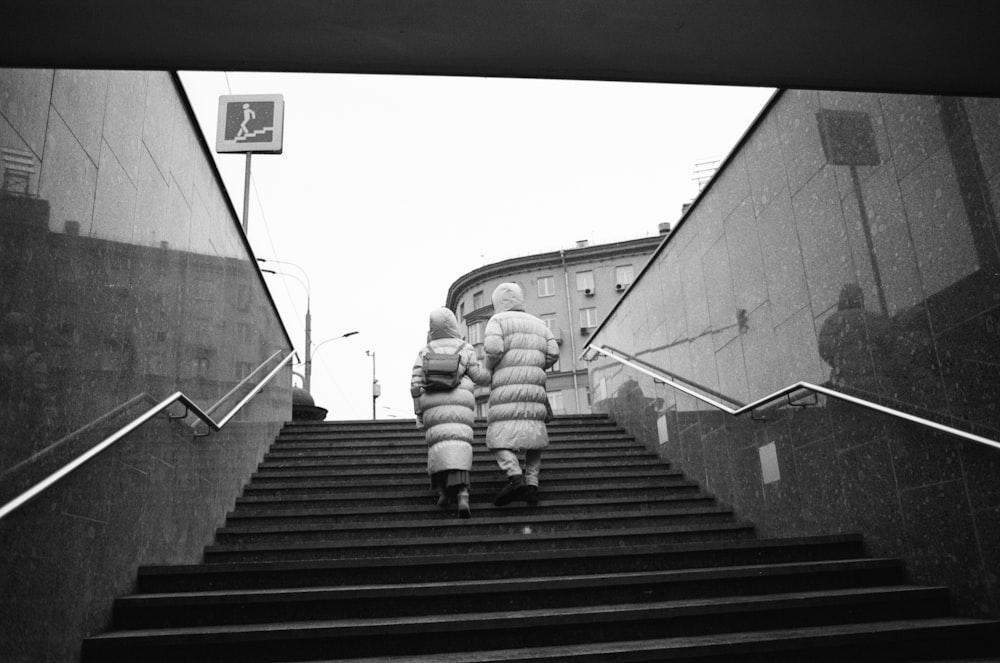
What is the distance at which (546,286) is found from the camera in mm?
42938

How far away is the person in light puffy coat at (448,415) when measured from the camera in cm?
634

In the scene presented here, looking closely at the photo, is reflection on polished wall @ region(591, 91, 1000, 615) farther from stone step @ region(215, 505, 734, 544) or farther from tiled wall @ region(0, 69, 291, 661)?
tiled wall @ region(0, 69, 291, 661)

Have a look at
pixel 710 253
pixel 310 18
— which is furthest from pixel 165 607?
pixel 710 253

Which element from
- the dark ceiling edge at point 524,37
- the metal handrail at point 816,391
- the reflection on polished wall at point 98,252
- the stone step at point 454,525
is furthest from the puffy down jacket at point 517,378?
the dark ceiling edge at point 524,37

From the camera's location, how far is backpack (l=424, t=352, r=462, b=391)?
6645 mm

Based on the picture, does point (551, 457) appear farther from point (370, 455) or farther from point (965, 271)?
point (965, 271)

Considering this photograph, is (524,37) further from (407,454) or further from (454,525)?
(407,454)

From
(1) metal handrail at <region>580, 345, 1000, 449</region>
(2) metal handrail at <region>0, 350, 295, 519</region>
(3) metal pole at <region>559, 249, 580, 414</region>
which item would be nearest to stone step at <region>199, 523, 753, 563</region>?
(2) metal handrail at <region>0, 350, 295, 519</region>

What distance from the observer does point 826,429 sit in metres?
5.34

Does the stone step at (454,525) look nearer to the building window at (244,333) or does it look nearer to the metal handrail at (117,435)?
the metal handrail at (117,435)

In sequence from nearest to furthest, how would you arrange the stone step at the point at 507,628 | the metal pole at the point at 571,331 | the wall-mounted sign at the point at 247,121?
1. the stone step at the point at 507,628
2. the wall-mounted sign at the point at 247,121
3. the metal pole at the point at 571,331

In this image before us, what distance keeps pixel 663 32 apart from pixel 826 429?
10.8 feet

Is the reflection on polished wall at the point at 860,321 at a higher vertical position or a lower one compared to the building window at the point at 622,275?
lower

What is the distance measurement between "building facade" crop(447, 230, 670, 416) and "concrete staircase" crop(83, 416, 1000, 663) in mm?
34412
